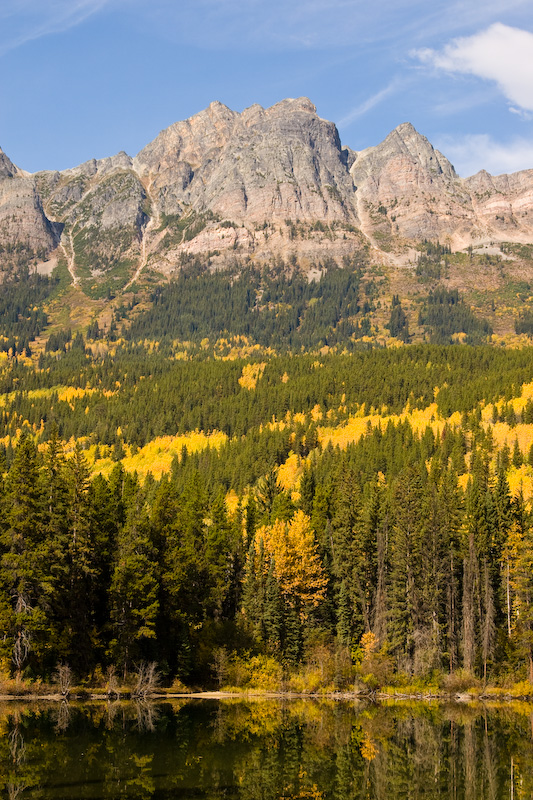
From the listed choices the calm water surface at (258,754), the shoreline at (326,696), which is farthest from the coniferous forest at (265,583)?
the calm water surface at (258,754)

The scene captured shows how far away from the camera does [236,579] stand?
9119cm

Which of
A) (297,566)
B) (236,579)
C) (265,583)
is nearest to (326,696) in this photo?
(297,566)

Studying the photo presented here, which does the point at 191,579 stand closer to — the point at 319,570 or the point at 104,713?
the point at 319,570

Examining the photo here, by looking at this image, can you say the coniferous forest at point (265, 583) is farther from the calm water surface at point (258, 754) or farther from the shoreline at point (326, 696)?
the calm water surface at point (258, 754)

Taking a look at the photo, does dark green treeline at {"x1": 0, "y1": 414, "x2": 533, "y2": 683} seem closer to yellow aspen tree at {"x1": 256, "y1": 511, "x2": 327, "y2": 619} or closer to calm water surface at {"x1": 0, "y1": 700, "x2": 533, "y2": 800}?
yellow aspen tree at {"x1": 256, "y1": 511, "x2": 327, "y2": 619}

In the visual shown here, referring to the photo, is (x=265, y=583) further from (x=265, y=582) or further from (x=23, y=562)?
(x=23, y=562)

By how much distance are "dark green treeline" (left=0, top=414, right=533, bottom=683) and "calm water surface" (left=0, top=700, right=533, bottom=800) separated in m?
9.16

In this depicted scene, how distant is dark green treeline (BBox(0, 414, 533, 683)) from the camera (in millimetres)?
67188

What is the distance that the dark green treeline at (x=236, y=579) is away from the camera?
6719 centimetres

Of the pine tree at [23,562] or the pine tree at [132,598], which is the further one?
the pine tree at [132,598]

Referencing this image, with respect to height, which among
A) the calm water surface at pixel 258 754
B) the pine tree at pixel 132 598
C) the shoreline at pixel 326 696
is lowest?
the shoreline at pixel 326 696

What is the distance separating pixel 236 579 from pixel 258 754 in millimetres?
45927

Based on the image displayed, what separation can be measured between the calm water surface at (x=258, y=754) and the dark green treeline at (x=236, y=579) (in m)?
9.16

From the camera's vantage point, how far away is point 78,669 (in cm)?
6888
